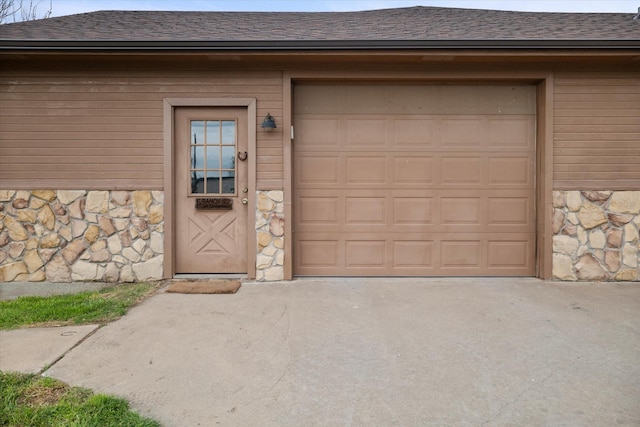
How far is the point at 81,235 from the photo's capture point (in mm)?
5312

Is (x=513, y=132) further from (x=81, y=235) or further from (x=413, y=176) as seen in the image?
(x=81, y=235)

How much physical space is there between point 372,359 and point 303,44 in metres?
3.41

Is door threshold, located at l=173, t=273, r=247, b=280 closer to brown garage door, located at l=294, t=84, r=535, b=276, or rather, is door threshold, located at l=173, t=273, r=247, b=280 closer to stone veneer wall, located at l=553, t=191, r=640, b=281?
brown garage door, located at l=294, t=84, r=535, b=276

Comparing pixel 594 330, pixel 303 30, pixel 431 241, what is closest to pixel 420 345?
pixel 594 330

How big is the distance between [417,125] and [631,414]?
385 cm

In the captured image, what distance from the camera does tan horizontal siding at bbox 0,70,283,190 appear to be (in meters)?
5.29

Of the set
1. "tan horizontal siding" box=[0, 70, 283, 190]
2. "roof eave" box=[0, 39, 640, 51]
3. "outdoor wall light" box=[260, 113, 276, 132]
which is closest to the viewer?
"roof eave" box=[0, 39, 640, 51]

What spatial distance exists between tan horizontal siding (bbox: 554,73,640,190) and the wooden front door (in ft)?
12.6

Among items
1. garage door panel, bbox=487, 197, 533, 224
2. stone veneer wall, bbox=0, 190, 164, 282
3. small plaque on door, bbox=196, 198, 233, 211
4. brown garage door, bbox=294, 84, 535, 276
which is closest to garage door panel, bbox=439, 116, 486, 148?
brown garage door, bbox=294, 84, 535, 276

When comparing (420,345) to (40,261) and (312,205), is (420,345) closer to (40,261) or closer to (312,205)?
(312,205)

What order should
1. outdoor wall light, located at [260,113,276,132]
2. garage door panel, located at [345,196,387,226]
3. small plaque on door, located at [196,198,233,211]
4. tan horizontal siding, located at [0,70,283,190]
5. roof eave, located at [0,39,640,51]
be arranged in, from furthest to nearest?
1. garage door panel, located at [345,196,387,226]
2. small plaque on door, located at [196,198,233,211]
3. tan horizontal siding, located at [0,70,283,190]
4. outdoor wall light, located at [260,113,276,132]
5. roof eave, located at [0,39,640,51]

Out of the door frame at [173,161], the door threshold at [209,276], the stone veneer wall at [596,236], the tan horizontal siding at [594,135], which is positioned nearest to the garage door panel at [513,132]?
the tan horizontal siding at [594,135]

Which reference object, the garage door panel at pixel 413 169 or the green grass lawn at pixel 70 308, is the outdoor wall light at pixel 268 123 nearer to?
the garage door panel at pixel 413 169

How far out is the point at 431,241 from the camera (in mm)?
5516
